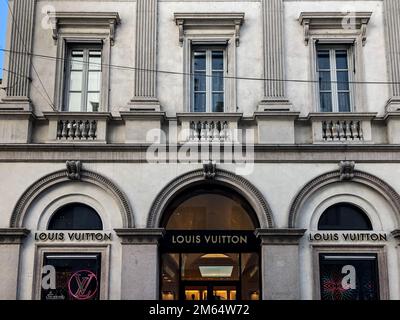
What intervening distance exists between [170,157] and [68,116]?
2871 millimetres

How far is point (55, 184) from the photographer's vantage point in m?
18.2

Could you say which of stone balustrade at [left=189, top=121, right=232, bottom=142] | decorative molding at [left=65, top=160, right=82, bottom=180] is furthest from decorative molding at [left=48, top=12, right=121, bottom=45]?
decorative molding at [left=65, top=160, right=82, bottom=180]

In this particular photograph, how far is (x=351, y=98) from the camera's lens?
19078mm

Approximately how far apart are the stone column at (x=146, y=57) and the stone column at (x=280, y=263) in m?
4.48

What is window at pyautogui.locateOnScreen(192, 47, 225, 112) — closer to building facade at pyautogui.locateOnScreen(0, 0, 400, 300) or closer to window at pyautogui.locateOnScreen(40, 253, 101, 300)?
building facade at pyautogui.locateOnScreen(0, 0, 400, 300)

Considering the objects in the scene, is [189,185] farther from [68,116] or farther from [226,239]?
[68,116]

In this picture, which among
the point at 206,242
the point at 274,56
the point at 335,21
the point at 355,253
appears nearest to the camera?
the point at 355,253

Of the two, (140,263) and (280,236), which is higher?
(280,236)

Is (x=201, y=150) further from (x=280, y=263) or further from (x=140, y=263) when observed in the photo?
(x=280, y=263)

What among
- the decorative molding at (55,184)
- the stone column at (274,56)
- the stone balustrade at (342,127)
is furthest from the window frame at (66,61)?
the stone balustrade at (342,127)

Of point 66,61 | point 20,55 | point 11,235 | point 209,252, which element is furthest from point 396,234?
point 20,55

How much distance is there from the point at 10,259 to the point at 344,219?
842 cm

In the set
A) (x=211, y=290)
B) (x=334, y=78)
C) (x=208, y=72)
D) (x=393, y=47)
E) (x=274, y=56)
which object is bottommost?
(x=211, y=290)

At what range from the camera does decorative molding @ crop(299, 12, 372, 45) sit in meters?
19.1
